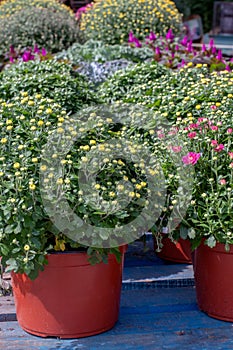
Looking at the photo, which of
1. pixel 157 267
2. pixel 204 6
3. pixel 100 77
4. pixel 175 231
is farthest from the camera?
pixel 204 6

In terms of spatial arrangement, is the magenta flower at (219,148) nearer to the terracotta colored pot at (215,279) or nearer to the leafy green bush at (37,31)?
the terracotta colored pot at (215,279)

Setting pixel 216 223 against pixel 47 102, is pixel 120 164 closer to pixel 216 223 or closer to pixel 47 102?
pixel 216 223

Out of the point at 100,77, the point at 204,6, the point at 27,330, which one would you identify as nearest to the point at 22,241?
the point at 27,330

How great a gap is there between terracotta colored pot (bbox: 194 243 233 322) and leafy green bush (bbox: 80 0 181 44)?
4180mm

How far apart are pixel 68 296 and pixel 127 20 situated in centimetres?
478

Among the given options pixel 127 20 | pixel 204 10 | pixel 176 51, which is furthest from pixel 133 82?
pixel 204 10

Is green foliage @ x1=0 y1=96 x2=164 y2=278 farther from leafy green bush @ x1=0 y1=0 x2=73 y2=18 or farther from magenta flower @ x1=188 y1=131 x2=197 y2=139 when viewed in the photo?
leafy green bush @ x1=0 y1=0 x2=73 y2=18

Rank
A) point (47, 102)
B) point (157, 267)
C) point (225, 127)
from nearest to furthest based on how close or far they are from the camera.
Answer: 1. point (225, 127)
2. point (47, 102)
3. point (157, 267)

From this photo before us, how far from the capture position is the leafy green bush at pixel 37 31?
658 cm

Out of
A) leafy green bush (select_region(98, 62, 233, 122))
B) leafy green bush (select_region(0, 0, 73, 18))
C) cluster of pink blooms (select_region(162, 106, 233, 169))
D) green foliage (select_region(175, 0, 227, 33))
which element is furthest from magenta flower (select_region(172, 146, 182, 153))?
green foliage (select_region(175, 0, 227, 33))

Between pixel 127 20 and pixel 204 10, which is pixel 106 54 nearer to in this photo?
pixel 127 20

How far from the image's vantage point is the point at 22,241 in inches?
92.4

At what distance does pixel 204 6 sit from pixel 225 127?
11.9 meters

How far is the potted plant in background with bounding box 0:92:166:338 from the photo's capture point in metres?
2.33
